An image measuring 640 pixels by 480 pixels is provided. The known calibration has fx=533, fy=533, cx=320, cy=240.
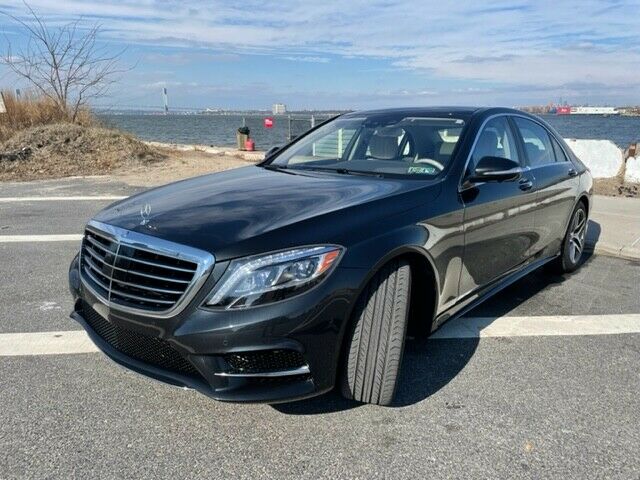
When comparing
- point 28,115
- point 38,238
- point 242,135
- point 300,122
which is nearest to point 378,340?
point 38,238

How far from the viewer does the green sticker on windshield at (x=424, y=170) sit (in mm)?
3501

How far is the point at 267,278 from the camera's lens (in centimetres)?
239

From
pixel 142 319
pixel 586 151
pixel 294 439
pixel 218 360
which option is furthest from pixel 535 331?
pixel 586 151

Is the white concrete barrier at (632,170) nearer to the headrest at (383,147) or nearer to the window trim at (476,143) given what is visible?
the window trim at (476,143)

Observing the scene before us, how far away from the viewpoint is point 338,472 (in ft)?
7.81

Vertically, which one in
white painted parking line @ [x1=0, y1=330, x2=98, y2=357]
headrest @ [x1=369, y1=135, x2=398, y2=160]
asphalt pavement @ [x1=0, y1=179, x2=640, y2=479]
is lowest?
asphalt pavement @ [x1=0, y1=179, x2=640, y2=479]

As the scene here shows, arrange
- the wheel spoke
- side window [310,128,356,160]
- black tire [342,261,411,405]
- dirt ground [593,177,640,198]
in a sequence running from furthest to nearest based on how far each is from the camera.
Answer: dirt ground [593,177,640,198] → the wheel spoke → side window [310,128,356,160] → black tire [342,261,411,405]

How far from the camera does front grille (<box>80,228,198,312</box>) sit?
2.43 meters

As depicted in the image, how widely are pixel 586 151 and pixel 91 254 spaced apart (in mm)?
11250

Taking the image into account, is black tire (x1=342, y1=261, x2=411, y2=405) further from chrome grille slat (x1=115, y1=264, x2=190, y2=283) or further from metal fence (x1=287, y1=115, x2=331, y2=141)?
metal fence (x1=287, y1=115, x2=331, y2=141)

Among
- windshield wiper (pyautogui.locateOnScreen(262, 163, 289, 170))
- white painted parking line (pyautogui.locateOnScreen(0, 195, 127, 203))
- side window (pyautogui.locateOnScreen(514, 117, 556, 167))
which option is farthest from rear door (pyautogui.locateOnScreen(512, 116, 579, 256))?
white painted parking line (pyautogui.locateOnScreen(0, 195, 127, 203))

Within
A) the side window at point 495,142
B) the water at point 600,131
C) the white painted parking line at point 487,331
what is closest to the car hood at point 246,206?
the side window at point 495,142

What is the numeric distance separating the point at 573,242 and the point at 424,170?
2698 mm

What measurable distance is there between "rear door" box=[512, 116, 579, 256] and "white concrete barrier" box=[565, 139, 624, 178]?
273 inches
